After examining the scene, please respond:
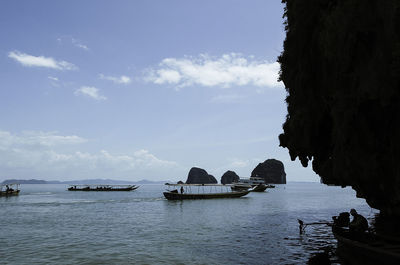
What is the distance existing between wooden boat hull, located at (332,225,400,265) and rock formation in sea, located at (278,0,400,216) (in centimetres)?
263

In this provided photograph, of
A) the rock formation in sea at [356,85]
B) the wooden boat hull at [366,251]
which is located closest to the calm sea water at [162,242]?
the wooden boat hull at [366,251]

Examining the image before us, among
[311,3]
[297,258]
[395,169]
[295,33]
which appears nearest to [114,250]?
[297,258]

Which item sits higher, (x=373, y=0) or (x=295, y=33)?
(x=295, y=33)

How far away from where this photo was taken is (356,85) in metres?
17.0

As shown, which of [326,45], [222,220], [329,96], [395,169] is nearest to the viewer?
[395,169]

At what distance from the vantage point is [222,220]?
131 feet

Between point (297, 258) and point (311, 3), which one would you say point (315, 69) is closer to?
point (311, 3)

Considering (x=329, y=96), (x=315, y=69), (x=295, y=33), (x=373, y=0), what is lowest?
(x=329, y=96)

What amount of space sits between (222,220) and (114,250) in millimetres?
18992

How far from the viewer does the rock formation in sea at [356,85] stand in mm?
15125

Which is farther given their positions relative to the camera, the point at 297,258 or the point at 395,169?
the point at 297,258

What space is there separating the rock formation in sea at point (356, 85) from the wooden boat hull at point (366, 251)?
8.64 feet

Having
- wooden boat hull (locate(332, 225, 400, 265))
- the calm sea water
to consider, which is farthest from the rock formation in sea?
the calm sea water

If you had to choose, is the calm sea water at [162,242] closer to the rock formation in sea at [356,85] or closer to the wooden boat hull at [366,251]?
the wooden boat hull at [366,251]
